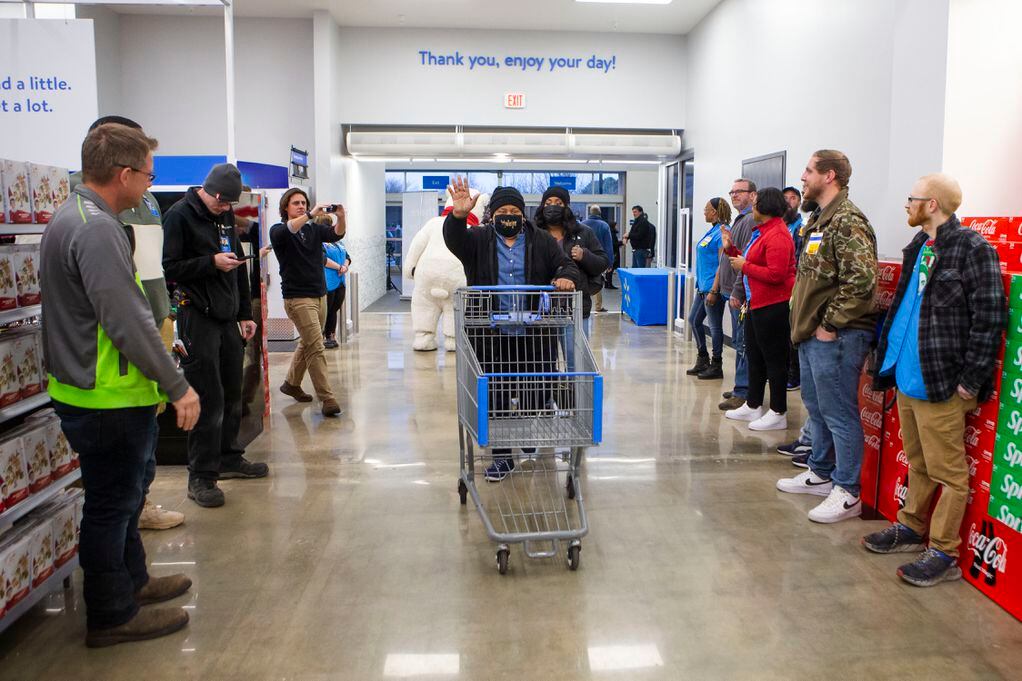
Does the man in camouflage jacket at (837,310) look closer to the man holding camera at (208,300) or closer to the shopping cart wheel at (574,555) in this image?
the shopping cart wheel at (574,555)

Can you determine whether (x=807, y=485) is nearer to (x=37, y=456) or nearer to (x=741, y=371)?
(x=741, y=371)

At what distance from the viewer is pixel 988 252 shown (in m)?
3.28

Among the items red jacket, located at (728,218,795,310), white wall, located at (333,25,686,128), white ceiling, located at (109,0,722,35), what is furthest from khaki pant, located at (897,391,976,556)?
white wall, located at (333,25,686,128)

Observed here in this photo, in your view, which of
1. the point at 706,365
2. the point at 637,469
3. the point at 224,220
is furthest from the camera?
the point at 706,365

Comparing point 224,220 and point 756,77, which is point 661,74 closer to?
point 756,77

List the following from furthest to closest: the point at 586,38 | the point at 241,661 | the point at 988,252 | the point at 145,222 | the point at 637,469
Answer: the point at 586,38
the point at 637,469
the point at 145,222
the point at 988,252
the point at 241,661

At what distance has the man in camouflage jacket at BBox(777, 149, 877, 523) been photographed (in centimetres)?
396

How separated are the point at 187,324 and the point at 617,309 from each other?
10.7 meters

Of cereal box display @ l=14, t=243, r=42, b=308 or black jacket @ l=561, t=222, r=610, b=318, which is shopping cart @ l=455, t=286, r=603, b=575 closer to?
black jacket @ l=561, t=222, r=610, b=318

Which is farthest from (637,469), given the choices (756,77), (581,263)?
(756,77)

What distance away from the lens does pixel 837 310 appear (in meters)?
3.99

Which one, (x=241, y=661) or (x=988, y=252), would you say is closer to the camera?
(x=241, y=661)

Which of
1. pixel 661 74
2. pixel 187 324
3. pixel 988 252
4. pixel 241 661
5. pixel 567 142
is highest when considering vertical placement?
pixel 661 74

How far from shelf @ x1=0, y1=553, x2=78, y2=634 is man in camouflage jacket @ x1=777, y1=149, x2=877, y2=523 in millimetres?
3382
